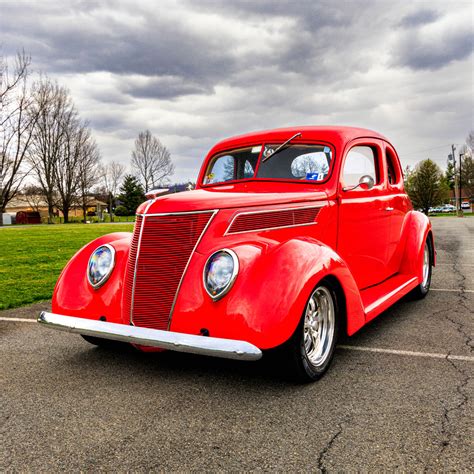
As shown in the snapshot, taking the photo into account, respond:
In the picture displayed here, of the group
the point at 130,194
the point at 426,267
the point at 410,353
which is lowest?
the point at 410,353

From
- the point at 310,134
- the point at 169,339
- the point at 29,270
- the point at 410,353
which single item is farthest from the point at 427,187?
the point at 169,339

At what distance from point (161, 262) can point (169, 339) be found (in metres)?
0.61

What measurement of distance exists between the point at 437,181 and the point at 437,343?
Result: 2509 inches

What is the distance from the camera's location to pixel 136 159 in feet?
159

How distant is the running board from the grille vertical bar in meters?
1.65

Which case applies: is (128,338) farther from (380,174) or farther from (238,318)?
(380,174)

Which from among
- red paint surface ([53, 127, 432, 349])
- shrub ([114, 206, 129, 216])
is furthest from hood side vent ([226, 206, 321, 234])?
shrub ([114, 206, 129, 216])

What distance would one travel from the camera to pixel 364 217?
14.1 ft

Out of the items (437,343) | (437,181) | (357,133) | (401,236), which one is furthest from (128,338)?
(437,181)

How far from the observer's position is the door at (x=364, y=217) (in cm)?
404

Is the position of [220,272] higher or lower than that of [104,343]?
higher

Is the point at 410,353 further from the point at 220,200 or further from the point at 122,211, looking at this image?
the point at 122,211

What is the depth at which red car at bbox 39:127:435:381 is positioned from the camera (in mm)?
2758

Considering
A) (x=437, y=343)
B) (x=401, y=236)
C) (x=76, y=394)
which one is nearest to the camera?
(x=76, y=394)
